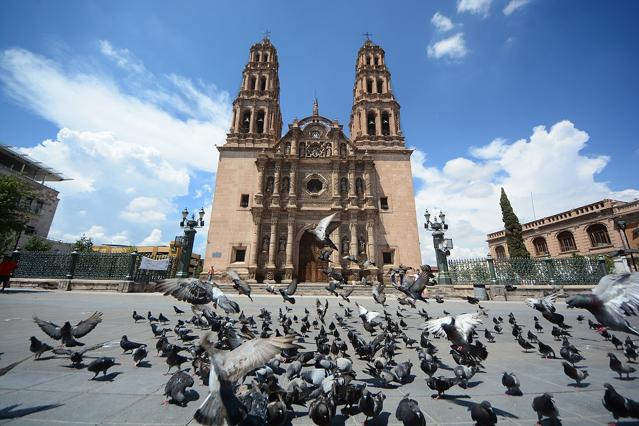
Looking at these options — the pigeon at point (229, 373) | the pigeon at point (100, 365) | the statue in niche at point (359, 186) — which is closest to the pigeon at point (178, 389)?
the pigeon at point (229, 373)

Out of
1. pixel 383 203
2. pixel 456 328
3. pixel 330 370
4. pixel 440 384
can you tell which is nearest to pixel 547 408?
pixel 440 384

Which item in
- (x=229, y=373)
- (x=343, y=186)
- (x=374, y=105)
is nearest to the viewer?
(x=229, y=373)

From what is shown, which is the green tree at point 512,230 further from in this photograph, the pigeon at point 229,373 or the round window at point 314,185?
the pigeon at point 229,373

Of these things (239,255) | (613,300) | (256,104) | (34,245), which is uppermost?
(256,104)

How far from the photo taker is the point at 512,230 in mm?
30016

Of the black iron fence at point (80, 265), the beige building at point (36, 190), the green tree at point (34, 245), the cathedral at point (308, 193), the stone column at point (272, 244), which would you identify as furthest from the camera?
the beige building at point (36, 190)

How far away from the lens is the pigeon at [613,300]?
2.92 metres

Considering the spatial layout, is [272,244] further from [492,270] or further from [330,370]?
[330,370]

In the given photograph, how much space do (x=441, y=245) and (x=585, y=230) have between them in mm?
23741

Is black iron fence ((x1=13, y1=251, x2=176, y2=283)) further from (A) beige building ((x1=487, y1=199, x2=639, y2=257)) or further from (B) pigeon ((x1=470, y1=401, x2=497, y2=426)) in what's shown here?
(A) beige building ((x1=487, y1=199, x2=639, y2=257))

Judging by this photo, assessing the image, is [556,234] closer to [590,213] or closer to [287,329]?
[590,213]

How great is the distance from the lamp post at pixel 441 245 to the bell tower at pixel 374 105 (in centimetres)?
998

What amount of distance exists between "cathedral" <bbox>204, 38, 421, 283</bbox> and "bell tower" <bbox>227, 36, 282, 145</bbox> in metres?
0.11

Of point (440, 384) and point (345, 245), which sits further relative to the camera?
point (345, 245)
